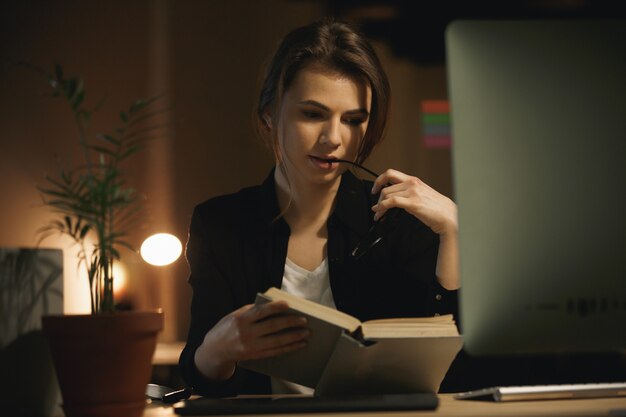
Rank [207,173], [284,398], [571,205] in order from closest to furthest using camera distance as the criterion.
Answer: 1. [571,205]
2. [284,398]
3. [207,173]

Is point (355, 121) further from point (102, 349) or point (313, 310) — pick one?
point (102, 349)

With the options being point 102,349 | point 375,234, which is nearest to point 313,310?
point 102,349

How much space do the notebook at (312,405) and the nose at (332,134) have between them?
0.67 meters

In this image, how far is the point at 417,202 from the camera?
4.14ft

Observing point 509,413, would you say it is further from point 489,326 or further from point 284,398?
point 284,398

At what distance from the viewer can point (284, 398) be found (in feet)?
3.14

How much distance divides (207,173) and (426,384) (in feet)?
8.72

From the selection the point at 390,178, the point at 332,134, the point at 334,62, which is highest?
the point at 334,62

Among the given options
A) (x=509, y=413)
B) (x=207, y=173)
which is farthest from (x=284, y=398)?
(x=207, y=173)

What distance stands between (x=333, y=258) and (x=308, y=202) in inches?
6.4

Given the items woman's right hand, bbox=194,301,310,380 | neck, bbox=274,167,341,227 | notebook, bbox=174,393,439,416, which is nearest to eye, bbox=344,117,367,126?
neck, bbox=274,167,341,227

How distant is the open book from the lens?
91cm

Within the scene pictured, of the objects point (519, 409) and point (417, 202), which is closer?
point (519, 409)

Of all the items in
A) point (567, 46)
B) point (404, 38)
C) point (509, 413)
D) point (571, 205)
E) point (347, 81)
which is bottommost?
point (509, 413)
